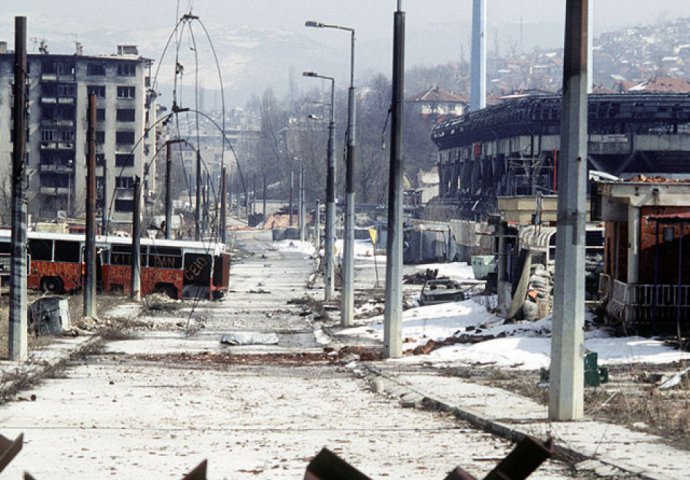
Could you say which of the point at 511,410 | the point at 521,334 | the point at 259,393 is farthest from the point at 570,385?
the point at 521,334

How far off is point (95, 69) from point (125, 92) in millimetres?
3739

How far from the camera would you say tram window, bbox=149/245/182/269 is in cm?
5850

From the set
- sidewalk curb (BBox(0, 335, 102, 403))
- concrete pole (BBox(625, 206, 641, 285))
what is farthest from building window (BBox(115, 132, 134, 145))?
concrete pole (BBox(625, 206, 641, 285))

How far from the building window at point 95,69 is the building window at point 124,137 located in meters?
6.52

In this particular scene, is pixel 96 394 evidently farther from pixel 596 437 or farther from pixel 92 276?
pixel 92 276

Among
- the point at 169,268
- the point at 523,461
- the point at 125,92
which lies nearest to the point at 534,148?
the point at 169,268

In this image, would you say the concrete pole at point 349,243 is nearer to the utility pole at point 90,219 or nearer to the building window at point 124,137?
the utility pole at point 90,219

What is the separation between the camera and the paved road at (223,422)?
40.4ft

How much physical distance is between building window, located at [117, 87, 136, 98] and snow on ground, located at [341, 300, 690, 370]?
101 meters

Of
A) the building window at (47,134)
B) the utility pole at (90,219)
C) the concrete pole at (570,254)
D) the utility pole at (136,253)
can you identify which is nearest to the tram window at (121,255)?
the utility pole at (136,253)

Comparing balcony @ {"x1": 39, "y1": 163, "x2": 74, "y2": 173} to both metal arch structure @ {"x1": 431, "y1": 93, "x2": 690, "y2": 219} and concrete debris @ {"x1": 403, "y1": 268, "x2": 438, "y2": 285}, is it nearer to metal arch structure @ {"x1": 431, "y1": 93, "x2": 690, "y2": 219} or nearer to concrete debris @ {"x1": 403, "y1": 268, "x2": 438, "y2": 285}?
metal arch structure @ {"x1": 431, "y1": 93, "x2": 690, "y2": 219}

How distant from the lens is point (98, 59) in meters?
139

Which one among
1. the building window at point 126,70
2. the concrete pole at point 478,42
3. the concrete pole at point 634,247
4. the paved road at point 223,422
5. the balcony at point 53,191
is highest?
the concrete pole at point 478,42

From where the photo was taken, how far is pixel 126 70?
139 metres
